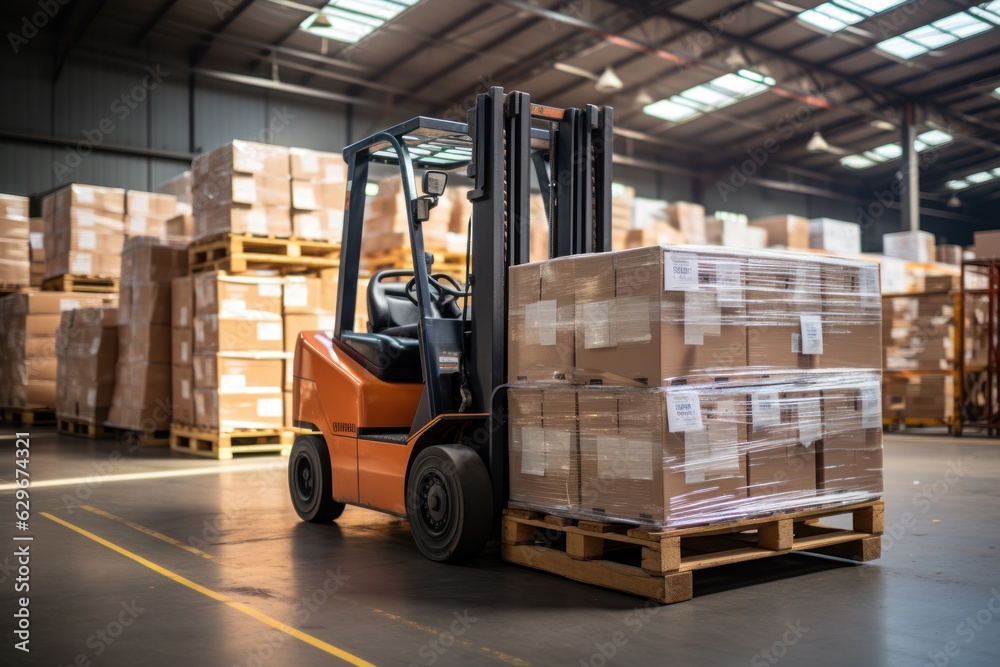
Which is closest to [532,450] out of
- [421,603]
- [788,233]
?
[421,603]

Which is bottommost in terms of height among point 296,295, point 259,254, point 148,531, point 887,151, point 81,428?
point 148,531

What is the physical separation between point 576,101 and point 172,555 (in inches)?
642

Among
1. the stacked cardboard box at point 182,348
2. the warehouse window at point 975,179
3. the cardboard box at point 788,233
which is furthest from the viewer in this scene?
the warehouse window at point 975,179

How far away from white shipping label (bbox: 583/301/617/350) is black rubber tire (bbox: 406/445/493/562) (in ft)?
2.45

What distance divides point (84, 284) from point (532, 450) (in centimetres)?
1063

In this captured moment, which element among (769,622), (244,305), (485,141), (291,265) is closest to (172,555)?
(485,141)

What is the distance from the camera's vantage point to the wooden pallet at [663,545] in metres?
3.46

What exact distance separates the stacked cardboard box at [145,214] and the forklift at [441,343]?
821cm

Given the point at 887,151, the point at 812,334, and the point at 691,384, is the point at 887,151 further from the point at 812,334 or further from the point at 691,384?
the point at 691,384

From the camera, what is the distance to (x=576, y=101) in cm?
1938

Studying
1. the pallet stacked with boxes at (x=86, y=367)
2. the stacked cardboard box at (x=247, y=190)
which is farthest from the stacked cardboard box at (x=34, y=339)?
the stacked cardboard box at (x=247, y=190)

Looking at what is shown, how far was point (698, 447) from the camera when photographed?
3537 millimetres

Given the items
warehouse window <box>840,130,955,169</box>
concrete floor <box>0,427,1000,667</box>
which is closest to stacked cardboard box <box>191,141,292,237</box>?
concrete floor <box>0,427,1000,667</box>

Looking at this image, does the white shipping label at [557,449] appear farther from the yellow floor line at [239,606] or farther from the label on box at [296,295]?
the label on box at [296,295]
